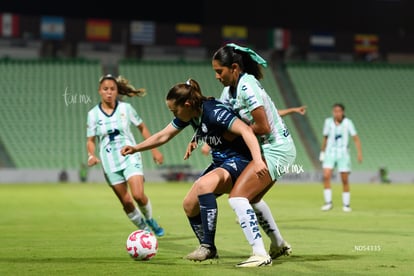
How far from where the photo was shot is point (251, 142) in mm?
7730

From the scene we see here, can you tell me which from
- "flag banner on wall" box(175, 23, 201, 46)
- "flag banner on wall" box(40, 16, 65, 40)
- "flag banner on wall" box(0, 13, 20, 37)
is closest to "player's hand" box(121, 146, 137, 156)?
"flag banner on wall" box(40, 16, 65, 40)

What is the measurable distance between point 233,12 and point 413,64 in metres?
13.2

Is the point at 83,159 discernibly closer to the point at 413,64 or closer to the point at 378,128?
the point at 378,128

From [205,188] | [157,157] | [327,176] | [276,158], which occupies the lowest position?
[205,188]

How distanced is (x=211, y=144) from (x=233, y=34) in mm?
36305

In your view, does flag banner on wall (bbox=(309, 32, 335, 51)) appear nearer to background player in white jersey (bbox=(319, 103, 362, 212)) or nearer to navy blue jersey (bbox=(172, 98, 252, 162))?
background player in white jersey (bbox=(319, 103, 362, 212))

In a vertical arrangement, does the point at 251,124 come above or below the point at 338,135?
below

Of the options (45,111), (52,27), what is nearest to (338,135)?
(45,111)

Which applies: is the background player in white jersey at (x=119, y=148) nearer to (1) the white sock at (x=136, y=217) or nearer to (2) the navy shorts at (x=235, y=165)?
(1) the white sock at (x=136, y=217)

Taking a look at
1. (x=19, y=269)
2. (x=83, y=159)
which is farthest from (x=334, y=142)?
(x=83, y=159)

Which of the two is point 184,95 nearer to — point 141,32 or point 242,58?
point 242,58

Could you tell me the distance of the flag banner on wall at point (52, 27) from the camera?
4091cm

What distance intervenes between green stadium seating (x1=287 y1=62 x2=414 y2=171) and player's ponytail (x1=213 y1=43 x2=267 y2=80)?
31882mm

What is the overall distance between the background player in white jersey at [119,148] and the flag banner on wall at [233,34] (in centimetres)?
3258
